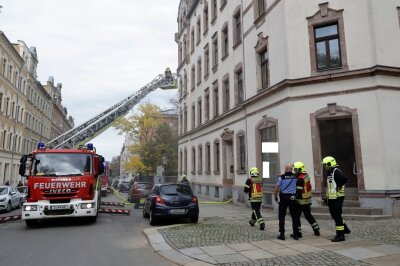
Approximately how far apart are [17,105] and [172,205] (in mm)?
34411

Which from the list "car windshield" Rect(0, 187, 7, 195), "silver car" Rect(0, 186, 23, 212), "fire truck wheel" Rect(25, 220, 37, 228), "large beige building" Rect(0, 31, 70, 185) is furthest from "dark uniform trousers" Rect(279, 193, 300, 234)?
"large beige building" Rect(0, 31, 70, 185)

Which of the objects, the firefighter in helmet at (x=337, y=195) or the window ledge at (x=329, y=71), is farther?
the window ledge at (x=329, y=71)

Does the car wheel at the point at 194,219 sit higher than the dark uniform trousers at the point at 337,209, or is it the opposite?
the dark uniform trousers at the point at 337,209

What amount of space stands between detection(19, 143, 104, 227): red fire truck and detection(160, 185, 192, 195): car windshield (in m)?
2.49

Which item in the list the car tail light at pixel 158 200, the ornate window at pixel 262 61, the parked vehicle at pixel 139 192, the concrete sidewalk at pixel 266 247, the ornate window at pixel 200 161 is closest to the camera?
the concrete sidewalk at pixel 266 247

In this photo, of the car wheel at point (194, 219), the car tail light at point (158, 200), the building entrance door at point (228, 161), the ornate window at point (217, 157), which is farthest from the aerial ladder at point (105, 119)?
the car wheel at point (194, 219)

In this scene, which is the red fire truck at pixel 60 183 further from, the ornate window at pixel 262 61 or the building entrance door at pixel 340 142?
the building entrance door at pixel 340 142

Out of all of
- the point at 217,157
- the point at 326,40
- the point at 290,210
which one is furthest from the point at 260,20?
the point at 290,210

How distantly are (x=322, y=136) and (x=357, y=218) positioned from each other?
422cm

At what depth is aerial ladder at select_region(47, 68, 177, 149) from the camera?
25625 millimetres

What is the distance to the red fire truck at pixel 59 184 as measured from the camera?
37.4 ft

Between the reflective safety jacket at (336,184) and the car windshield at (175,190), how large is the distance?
5588 mm

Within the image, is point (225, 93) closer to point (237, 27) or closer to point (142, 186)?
point (237, 27)

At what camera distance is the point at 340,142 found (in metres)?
14.4
